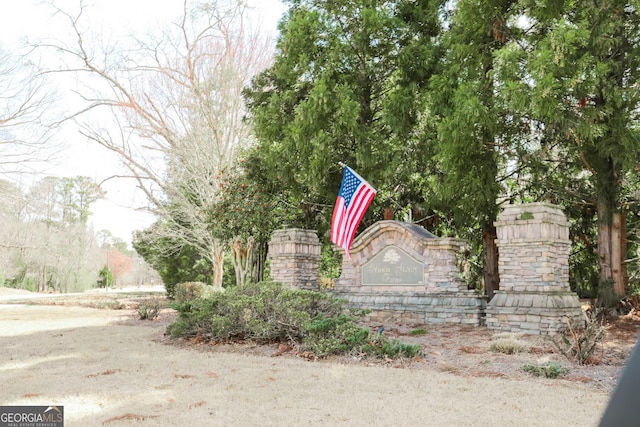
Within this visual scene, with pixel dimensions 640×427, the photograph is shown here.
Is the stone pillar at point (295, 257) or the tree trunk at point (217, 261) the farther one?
the tree trunk at point (217, 261)

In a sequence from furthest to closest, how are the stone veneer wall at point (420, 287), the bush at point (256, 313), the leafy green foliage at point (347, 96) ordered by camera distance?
1. the leafy green foliage at point (347, 96)
2. the stone veneer wall at point (420, 287)
3. the bush at point (256, 313)

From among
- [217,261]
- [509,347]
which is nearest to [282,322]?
[509,347]

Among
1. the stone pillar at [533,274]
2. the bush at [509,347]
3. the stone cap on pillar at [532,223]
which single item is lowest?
the bush at [509,347]

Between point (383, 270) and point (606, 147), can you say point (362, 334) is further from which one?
point (606, 147)

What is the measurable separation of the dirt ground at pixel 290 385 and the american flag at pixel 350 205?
3785 millimetres

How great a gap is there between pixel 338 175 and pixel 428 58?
4.09 m

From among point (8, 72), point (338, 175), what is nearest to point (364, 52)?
point (338, 175)

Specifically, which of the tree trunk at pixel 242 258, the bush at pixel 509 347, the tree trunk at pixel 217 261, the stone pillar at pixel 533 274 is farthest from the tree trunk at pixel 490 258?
the tree trunk at pixel 217 261

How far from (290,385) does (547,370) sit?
9.94 ft

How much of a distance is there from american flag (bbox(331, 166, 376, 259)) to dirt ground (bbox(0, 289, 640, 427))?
12.4 ft

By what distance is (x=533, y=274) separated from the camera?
405 inches

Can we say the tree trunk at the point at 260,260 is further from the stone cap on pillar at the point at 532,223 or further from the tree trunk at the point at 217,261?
the stone cap on pillar at the point at 532,223

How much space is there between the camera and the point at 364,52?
550 inches

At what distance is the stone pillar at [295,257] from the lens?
14.2 metres
